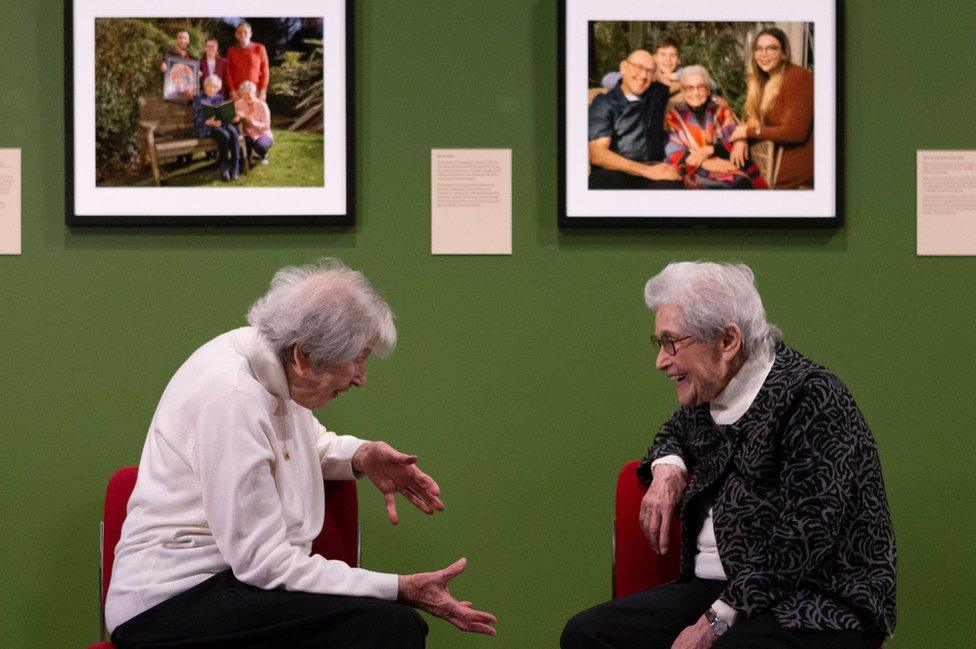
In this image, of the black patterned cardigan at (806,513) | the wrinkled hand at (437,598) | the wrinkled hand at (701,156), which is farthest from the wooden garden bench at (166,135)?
the black patterned cardigan at (806,513)

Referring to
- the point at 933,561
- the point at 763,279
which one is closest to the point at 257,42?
the point at 763,279

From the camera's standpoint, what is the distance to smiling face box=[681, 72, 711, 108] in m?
2.96

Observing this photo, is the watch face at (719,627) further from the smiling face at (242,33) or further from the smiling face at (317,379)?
the smiling face at (242,33)

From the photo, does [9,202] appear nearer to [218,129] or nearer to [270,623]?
[218,129]

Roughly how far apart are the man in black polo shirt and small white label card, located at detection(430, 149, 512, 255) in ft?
0.94

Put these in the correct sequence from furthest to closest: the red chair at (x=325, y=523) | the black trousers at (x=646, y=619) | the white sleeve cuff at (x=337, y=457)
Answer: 1. the white sleeve cuff at (x=337, y=457)
2. the red chair at (x=325, y=523)
3. the black trousers at (x=646, y=619)

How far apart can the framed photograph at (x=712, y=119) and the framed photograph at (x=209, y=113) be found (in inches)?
A: 28.2

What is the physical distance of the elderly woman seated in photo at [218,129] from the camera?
2.95 metres

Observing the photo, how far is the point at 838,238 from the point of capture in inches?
118

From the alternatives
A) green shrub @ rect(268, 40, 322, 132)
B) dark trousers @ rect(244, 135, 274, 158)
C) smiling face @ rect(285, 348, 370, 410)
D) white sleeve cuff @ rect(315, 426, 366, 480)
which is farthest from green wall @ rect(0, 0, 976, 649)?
smiling face @ rect(285, 348, 370, 410)

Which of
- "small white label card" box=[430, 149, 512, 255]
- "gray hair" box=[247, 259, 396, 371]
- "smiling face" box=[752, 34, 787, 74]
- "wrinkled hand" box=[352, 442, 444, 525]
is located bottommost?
"wrinkled hand" box=[352, 442, 444, 525]

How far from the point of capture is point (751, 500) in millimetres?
2201

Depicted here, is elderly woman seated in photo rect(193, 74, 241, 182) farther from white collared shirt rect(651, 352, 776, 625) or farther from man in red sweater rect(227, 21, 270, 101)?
white collared shirt rect(651, 352, 776, 625)

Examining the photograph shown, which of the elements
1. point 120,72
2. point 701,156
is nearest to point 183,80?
point 120,72
